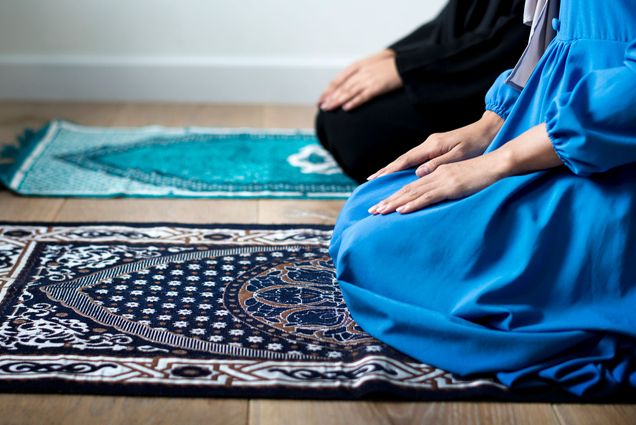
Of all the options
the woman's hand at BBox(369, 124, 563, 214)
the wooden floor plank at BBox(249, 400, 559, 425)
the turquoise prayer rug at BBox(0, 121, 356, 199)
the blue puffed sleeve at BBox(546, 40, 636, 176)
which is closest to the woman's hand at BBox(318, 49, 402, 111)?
the turquoise prayer rug at BBox(0, 121, 356, 199)

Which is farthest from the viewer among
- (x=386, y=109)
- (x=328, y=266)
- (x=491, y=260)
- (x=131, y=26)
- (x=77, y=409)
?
(x=131, y=26)

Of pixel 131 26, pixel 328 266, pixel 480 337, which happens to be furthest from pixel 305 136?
pixel 480 337

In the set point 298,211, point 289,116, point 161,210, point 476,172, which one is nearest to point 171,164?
point 161,210

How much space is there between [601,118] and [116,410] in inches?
30.1

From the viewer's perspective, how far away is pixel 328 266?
1.68 m

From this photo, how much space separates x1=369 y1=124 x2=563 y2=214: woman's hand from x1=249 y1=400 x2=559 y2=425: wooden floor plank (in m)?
0.31

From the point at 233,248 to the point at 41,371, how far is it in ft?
1.91

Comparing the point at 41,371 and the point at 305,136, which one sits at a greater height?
the point at 305,136

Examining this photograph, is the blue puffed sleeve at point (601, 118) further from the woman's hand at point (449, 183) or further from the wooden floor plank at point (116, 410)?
the wooden floor plank at point (116, 410)

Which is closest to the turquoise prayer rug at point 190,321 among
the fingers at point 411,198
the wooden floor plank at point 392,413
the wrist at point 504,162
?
the wooden floor plank at point 392,413

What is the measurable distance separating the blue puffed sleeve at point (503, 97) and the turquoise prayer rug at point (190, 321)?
43 centimetres

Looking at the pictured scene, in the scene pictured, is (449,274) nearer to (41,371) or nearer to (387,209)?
(387,209)

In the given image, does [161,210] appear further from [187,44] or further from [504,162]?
[187,44]

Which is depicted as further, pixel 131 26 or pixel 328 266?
pixel 131 26
